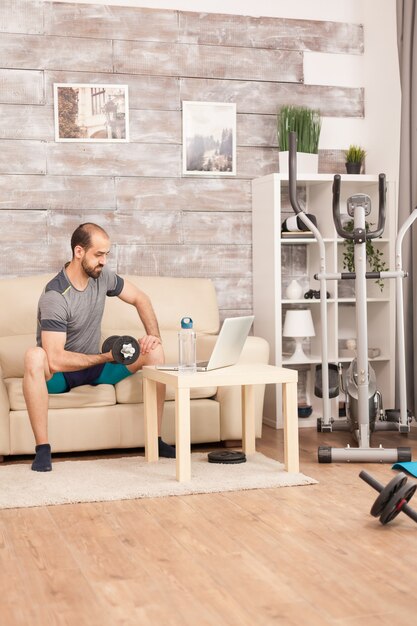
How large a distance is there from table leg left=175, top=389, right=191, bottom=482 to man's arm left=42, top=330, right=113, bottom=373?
0.67 metres

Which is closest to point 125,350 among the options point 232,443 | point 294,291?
point 232,443

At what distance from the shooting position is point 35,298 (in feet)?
16.1

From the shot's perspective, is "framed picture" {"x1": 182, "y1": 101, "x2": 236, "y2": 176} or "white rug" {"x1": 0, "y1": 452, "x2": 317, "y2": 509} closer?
"white rug" {"x1": 0, "y1": 452, "x2": 317, "y2": 509}

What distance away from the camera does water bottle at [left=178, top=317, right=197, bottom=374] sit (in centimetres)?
400

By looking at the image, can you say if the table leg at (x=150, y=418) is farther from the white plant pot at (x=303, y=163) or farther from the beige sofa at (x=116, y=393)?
the white plant pot at (x=303, y=163)

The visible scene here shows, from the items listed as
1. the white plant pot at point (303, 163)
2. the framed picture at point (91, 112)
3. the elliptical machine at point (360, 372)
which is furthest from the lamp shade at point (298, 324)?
the framed picture at point (91, 112)

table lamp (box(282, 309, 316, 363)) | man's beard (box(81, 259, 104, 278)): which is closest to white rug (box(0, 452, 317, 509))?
man's beard (box(81, 259, 104, 278))

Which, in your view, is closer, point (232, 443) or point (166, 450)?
point (166, 450)

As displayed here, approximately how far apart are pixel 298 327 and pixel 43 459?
191 cm

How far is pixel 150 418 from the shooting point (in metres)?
4.24

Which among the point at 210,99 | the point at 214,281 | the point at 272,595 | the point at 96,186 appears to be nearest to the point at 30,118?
the point at 96,186

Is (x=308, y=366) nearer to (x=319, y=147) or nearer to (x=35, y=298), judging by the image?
(x=319, y=147)

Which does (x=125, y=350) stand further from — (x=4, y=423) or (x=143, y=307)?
(x=4, y=423)

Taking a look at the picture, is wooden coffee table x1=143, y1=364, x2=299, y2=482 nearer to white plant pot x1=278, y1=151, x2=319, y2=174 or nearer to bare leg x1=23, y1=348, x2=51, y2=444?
bare leg x1=23, y1=348, x2=51, y2=444
